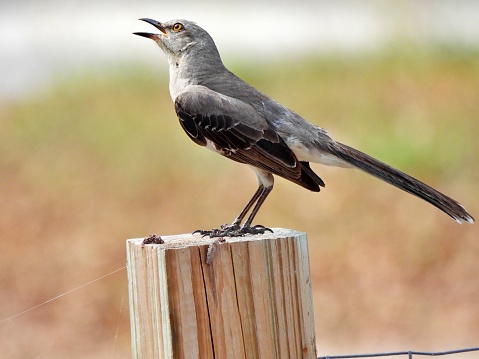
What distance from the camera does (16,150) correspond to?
1309cm

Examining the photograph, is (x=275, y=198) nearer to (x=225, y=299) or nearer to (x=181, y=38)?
(x=181, y=38)

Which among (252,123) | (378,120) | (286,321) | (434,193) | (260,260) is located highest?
(378,120)

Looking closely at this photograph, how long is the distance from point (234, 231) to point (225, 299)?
118cm

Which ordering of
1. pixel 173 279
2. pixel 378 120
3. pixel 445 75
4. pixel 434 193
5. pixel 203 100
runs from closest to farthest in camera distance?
pixel 173 279 < pixel 434 193 < pixel 203 100 < pixel 378 120 < pixel 445 75

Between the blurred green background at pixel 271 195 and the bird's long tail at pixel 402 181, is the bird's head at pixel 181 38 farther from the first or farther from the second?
the blurred green background at pixel 271 195

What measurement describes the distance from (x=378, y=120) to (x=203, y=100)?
734cm

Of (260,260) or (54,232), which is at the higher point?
(54,232)

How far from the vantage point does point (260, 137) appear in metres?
5.47

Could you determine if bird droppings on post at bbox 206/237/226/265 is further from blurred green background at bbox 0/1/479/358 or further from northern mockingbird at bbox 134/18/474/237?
blurred green background at bbox 0/1/479/358

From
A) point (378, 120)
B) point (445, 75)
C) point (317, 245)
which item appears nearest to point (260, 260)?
point (317, 245)

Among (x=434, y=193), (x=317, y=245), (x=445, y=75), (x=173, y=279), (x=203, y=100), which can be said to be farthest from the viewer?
(x=445, y=75)

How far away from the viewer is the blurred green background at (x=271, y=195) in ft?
32.6

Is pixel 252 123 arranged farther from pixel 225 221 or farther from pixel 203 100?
pixel 225 221

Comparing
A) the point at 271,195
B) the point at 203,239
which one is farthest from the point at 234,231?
the point at 271,195
